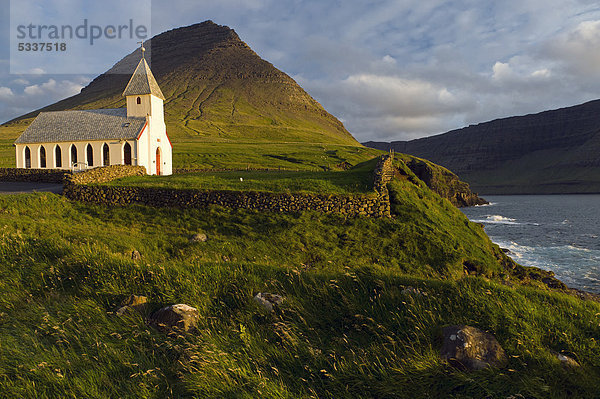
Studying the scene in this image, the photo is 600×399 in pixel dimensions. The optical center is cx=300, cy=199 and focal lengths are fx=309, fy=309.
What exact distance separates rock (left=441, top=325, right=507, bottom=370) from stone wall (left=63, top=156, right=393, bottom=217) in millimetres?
17121

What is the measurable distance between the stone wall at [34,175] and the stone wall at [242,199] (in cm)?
1439

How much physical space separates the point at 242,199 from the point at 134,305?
1666cm

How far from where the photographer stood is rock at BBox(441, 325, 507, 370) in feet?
12.5

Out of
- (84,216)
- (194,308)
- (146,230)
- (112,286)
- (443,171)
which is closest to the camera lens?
(194,308)

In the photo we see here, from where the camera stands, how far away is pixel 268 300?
17.7ft

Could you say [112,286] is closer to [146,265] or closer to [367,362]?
[146,265]

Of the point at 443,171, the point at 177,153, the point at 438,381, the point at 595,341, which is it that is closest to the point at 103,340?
the point at 438,381

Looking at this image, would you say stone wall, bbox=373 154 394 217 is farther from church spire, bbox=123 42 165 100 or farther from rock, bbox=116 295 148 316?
church spire, bbox=123 42 165 100

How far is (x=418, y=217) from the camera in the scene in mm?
21125

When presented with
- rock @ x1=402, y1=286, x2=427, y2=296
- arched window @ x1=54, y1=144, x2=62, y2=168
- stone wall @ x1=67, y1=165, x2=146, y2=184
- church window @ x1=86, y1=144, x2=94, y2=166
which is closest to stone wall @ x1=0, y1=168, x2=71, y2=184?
arched window @ x1=54, y1=144, x2=62, y2=168

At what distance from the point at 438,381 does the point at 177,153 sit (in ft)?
319

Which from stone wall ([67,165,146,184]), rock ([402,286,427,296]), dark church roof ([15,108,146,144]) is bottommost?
rock ([402,286,427,296])

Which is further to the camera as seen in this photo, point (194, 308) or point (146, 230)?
point (146, 230)

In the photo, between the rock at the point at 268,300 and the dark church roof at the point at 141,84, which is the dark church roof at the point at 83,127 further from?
the rock at the point at 268,300
